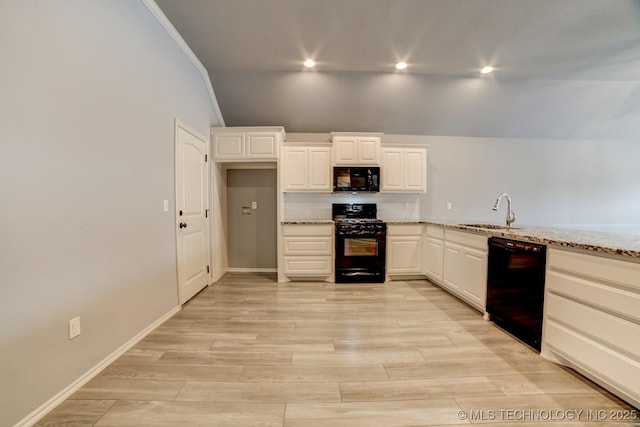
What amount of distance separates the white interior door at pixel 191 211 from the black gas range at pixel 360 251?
1899 mm

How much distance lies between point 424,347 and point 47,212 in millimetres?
2741

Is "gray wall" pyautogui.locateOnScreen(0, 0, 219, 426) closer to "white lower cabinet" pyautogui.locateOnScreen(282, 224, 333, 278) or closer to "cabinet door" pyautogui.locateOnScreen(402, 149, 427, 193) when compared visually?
"white lower cabinet" pyautogui.locateOnScreen(282, 224, 333, 278)

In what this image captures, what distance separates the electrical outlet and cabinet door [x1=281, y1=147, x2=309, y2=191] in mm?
2688

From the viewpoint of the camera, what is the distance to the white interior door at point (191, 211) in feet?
9.09

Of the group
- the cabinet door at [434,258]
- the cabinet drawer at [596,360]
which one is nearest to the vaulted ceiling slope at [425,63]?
the cabinet door at [434,258]

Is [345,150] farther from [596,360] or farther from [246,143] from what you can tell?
[596,360]

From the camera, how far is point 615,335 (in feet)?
4.67

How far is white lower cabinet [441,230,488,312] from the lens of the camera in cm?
254

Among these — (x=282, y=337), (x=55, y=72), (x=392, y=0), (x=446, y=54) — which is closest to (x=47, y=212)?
(x=55, y=72)

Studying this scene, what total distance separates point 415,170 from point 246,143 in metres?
2.76

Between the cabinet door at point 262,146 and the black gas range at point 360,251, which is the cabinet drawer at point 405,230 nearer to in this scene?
the black gas range at point 360,251

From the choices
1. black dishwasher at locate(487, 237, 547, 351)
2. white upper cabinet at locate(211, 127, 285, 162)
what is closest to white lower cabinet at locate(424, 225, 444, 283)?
black dishwasher at locate(487, 237, 547, 351)

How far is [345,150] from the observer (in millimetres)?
3852

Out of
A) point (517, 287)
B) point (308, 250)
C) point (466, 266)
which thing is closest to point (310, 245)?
point (308, 250)
